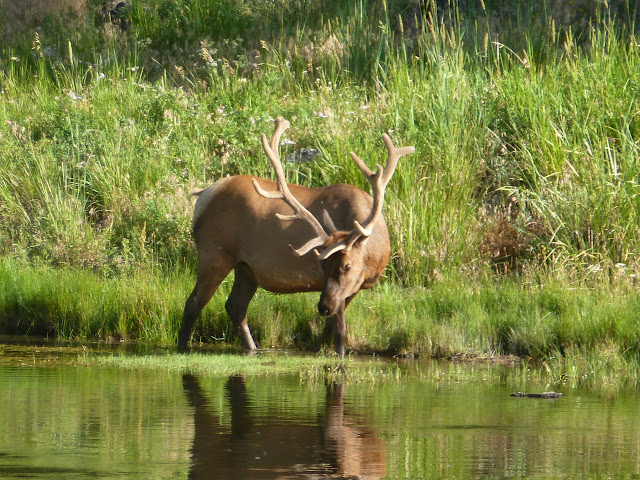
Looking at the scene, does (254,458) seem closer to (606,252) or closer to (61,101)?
(606,252)

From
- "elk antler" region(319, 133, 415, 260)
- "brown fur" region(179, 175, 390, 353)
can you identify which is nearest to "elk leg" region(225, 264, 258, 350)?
"brown fur" region(179, 175, 390, 353)

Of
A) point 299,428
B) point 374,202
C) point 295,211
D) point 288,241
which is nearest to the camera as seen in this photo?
point 299,428

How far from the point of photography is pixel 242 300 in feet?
38.1

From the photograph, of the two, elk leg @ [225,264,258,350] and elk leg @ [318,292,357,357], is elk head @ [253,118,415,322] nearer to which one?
elk leg @ [318,292,357,357]

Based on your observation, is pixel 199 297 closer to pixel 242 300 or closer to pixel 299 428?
pixel 242 300

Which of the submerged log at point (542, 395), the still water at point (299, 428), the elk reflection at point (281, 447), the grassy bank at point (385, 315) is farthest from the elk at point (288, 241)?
the elk reflection at point (281, 447)

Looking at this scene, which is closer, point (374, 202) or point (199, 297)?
point (374, 202)

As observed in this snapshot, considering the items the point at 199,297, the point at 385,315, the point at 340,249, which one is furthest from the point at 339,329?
the point at 199,297

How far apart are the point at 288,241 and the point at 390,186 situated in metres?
3.06

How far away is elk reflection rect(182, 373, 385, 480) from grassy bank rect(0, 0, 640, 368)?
3.63 meters

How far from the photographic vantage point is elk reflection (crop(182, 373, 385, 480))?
5.71 metres

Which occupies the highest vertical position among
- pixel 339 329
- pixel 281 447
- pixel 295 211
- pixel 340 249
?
pixel 295 211

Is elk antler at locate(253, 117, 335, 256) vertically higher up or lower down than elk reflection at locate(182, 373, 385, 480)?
higher up

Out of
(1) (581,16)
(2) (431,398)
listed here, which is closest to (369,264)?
(2) (431,398)
